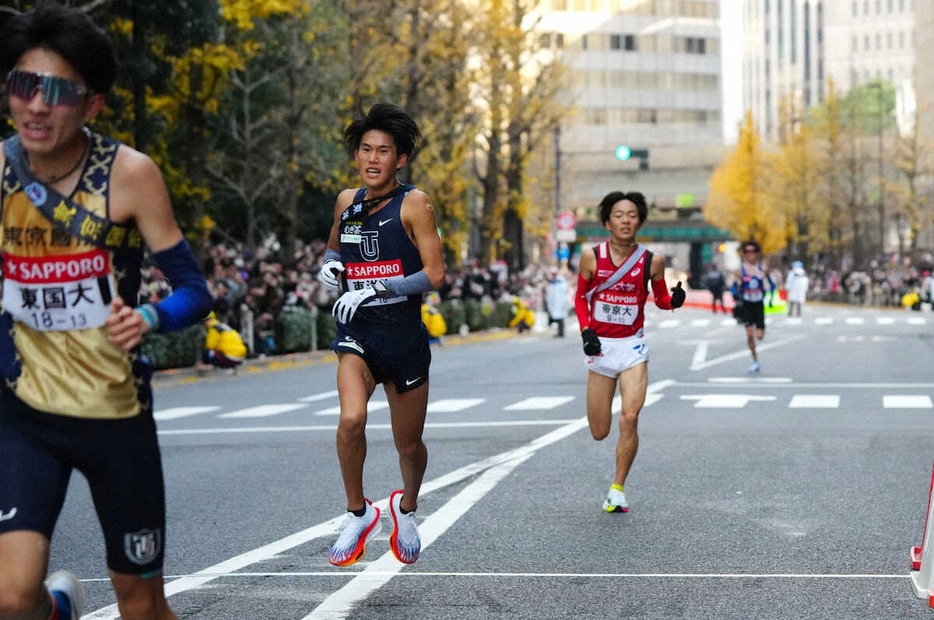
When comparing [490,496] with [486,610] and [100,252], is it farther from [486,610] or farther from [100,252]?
[100,252]

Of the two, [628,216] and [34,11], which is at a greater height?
[34,11]

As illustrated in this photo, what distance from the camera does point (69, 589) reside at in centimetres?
444

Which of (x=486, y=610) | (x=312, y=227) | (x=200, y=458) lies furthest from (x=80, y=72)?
(x=312, y=227)

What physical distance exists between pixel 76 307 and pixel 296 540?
4.34 m

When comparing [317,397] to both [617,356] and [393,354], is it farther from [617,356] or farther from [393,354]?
[393,354]

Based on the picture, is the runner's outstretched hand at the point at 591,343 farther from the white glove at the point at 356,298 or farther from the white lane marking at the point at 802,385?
the white lane marking at the point at 802,385

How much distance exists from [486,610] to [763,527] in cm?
275

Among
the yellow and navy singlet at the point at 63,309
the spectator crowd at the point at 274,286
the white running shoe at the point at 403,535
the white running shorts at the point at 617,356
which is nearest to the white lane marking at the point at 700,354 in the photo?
the spectator crowd at the point at 274,286

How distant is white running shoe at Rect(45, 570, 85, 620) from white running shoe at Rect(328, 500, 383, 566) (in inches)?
98.3

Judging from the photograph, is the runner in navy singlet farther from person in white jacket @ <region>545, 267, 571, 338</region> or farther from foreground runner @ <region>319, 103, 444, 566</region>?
person in white jacket @ <region>545, 267, 571, 338</region>

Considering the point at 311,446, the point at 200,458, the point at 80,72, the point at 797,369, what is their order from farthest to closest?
1. the point at 797,369
2. the point at 311,446
3. the point at 200,458
4. the point at 80,72

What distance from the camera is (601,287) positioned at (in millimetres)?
9914

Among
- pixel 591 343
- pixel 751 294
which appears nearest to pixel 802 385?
pixel 751 294

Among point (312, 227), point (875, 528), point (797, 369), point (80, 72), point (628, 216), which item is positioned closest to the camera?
point (80, 72)
